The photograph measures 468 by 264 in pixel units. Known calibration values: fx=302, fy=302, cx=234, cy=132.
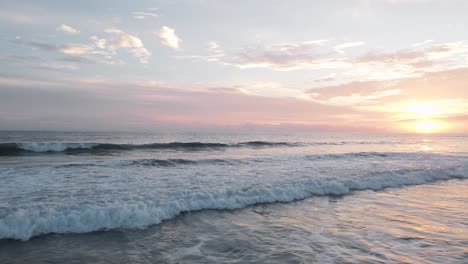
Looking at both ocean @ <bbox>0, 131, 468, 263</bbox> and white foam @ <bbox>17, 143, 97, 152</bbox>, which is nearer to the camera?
ocean @ <bbox>0, 131, 468, 263</bbox>

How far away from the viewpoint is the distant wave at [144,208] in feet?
24.0

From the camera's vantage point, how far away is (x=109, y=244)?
6.50 m

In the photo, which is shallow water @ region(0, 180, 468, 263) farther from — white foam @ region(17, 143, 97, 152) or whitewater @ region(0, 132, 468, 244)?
white foam @ region(17, 143, 97, 152)

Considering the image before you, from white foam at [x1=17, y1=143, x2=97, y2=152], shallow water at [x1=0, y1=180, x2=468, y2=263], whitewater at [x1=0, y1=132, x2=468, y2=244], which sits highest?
white foam at [x1=17, y1=143, x2=97, y2=152]

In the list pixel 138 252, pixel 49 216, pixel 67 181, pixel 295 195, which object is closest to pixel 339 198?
pixel 295 195

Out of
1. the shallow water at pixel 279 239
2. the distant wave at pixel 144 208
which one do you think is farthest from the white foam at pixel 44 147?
the shallow water at pixel 279 239

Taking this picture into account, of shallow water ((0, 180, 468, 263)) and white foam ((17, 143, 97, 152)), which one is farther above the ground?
white foam ((17, 143, 97, 152))

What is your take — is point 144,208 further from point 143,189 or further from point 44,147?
point 44,147

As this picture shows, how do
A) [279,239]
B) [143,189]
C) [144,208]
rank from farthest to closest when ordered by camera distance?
1. [143,189]
2. [144,208]
3. [279,239]

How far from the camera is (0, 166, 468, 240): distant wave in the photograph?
7305 millimetres

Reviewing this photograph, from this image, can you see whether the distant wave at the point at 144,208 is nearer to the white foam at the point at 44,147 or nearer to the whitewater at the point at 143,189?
the whitewater at the point at 143,189

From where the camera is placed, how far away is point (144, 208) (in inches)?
341

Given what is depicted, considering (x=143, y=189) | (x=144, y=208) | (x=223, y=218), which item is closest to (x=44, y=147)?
(x=143, y=189)

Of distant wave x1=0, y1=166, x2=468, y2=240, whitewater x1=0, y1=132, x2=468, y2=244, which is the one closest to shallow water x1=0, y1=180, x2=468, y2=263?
distant wave x1=0, y1=166, x2=468, y2=240
